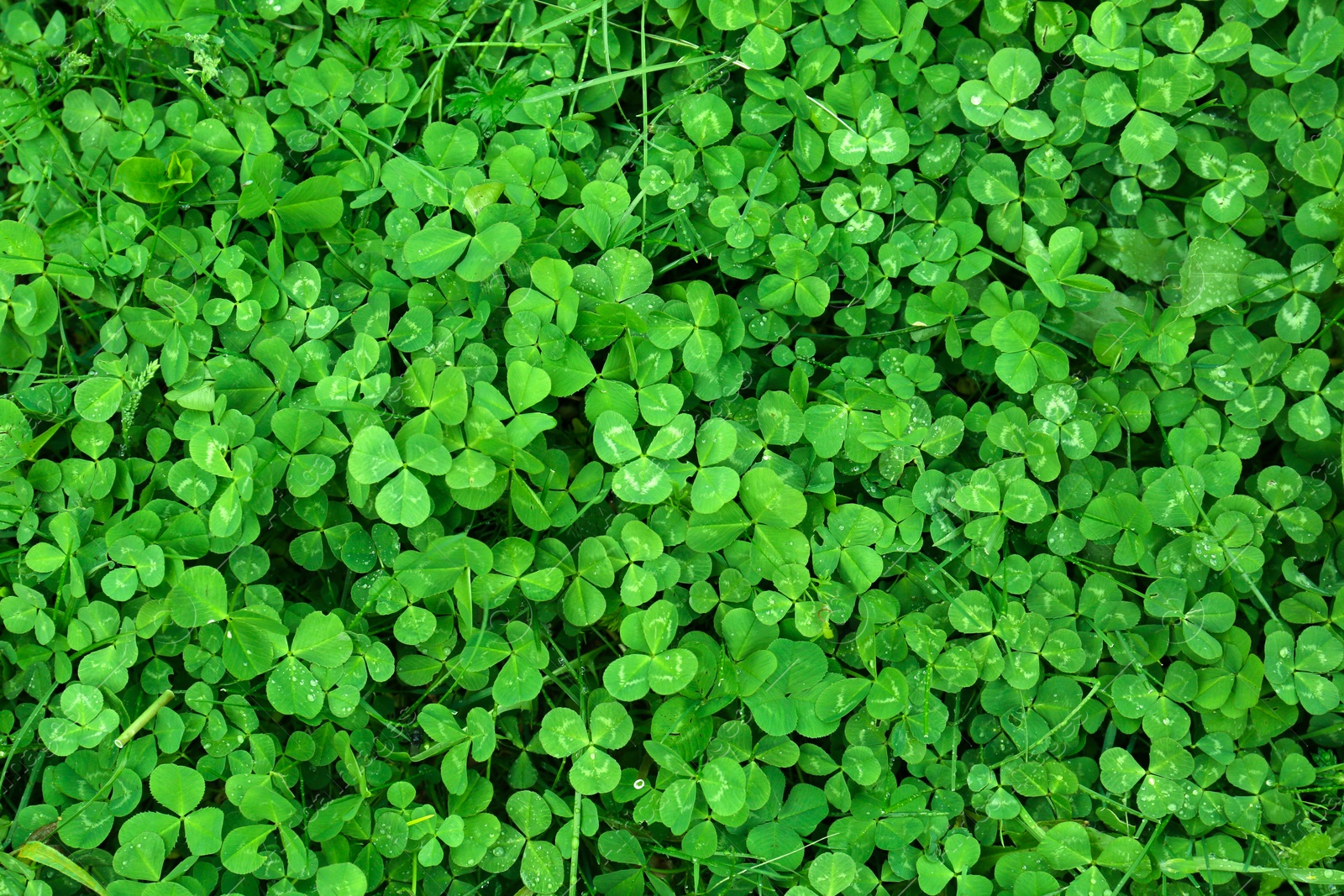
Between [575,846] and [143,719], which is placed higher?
[143,719]

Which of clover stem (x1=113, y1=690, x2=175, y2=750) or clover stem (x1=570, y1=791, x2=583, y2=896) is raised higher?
clover stem (x1=113, y1=690, x2=175, y2=750)

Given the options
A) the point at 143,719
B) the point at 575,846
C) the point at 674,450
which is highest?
the point at 674,450

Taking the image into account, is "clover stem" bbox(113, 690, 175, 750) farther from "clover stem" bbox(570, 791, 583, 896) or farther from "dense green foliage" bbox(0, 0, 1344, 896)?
"clover stem" bbox(570, 791, 583, 896)

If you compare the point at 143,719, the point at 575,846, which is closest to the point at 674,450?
the point at 575,846

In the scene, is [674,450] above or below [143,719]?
above

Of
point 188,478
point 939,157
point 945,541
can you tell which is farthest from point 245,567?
point 939,157

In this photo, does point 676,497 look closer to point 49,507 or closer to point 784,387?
point 784,387

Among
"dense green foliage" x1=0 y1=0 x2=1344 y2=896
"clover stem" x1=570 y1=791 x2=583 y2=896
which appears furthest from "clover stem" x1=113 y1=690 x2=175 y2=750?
"clover stem" x1=570 y1=791 x2=583 y2=896

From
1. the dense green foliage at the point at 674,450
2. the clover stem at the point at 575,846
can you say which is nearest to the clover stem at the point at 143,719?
the dense green foliage at the point at 674,450

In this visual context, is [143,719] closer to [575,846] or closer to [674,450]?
[575,846]
